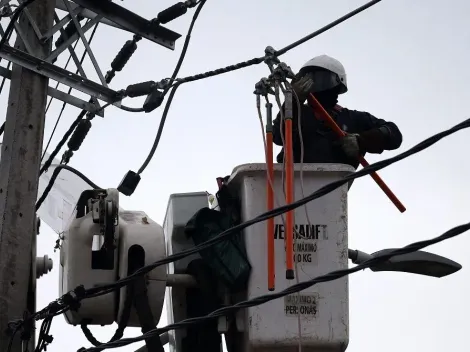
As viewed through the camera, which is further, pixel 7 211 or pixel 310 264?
pixel 7 211

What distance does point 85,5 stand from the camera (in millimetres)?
7949

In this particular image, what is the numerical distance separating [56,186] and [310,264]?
10.0 ft

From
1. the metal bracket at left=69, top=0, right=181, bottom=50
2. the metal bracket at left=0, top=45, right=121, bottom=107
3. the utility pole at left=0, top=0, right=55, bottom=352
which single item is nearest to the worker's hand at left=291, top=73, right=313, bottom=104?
the metal bracket at left=69, top=0, right=181, bottom=50

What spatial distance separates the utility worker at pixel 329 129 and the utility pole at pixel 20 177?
58.9 inches

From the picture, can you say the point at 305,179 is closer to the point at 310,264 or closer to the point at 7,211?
the point at 310,264

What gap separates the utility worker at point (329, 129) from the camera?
7910 millimetres

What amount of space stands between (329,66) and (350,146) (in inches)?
44.4

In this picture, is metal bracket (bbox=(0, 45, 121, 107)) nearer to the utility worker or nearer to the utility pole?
the utility pole

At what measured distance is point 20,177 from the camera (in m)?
7.57

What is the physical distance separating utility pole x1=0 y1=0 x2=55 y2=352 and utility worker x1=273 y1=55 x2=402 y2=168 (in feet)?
4.91

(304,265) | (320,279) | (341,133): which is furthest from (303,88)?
(320,279)

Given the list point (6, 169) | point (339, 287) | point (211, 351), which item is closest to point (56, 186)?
point (6, 169)

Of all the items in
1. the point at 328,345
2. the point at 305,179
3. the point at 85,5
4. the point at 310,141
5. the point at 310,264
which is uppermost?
the point at 85,5

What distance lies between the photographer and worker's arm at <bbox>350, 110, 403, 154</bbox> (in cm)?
812
